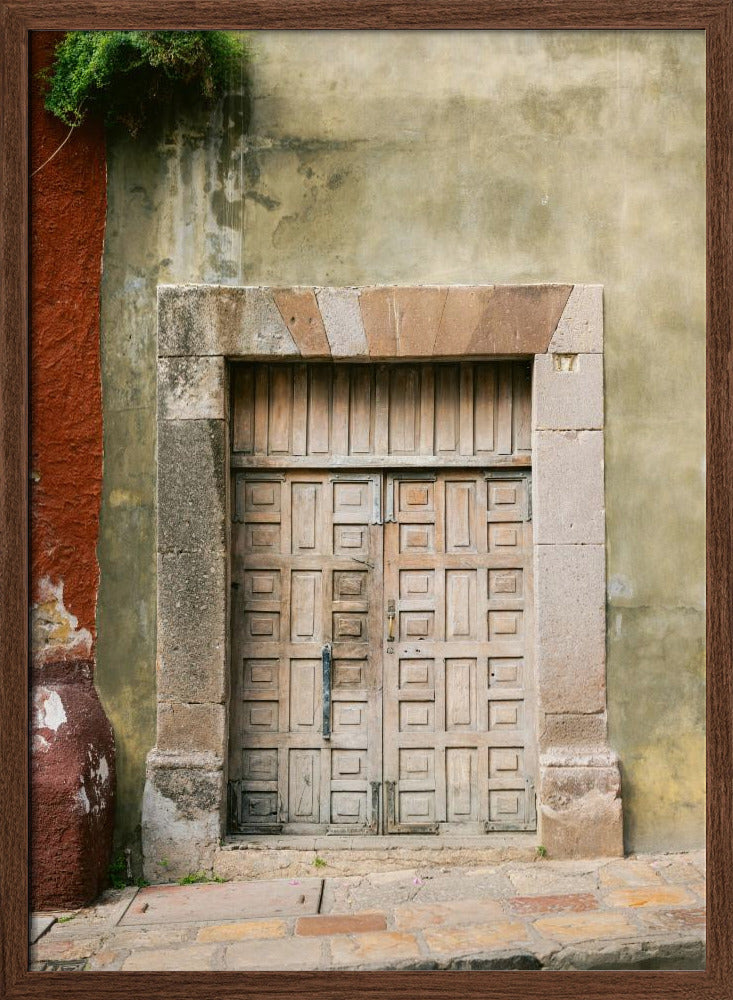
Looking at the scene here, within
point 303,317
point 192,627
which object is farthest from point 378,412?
point 192,627

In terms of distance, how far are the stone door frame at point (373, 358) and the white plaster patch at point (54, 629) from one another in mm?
398

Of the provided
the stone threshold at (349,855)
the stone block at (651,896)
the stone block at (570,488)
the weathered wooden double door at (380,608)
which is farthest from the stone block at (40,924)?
the stone block at (570,488)

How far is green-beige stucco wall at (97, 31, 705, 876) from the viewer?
4.60 metres

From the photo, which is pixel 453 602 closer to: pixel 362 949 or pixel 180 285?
pixel 362 949

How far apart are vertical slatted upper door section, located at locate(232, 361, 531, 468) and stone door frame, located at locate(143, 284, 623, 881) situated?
7.2 inches

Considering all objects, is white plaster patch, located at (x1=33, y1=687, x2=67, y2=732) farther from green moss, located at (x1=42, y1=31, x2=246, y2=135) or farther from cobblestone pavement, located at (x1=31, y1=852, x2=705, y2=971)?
green moss, located at (x1=42, y1=31, x2=246, y2=135)

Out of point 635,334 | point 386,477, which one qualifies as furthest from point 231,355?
point 635,334

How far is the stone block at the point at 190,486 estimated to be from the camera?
4594 mm

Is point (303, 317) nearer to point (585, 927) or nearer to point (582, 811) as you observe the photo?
point (582, 811)

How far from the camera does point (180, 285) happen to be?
15.2 ft

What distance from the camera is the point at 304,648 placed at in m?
4.79

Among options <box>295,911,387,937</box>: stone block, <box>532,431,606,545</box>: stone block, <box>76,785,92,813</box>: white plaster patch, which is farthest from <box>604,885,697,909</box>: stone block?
<box>76,785,92,813</box>: white plaster patch

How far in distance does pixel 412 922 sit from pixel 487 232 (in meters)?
3.17

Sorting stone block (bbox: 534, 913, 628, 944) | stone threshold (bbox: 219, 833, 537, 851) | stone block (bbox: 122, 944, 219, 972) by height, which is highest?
stone threshold (bbox: 219, 833, 537, 851)
